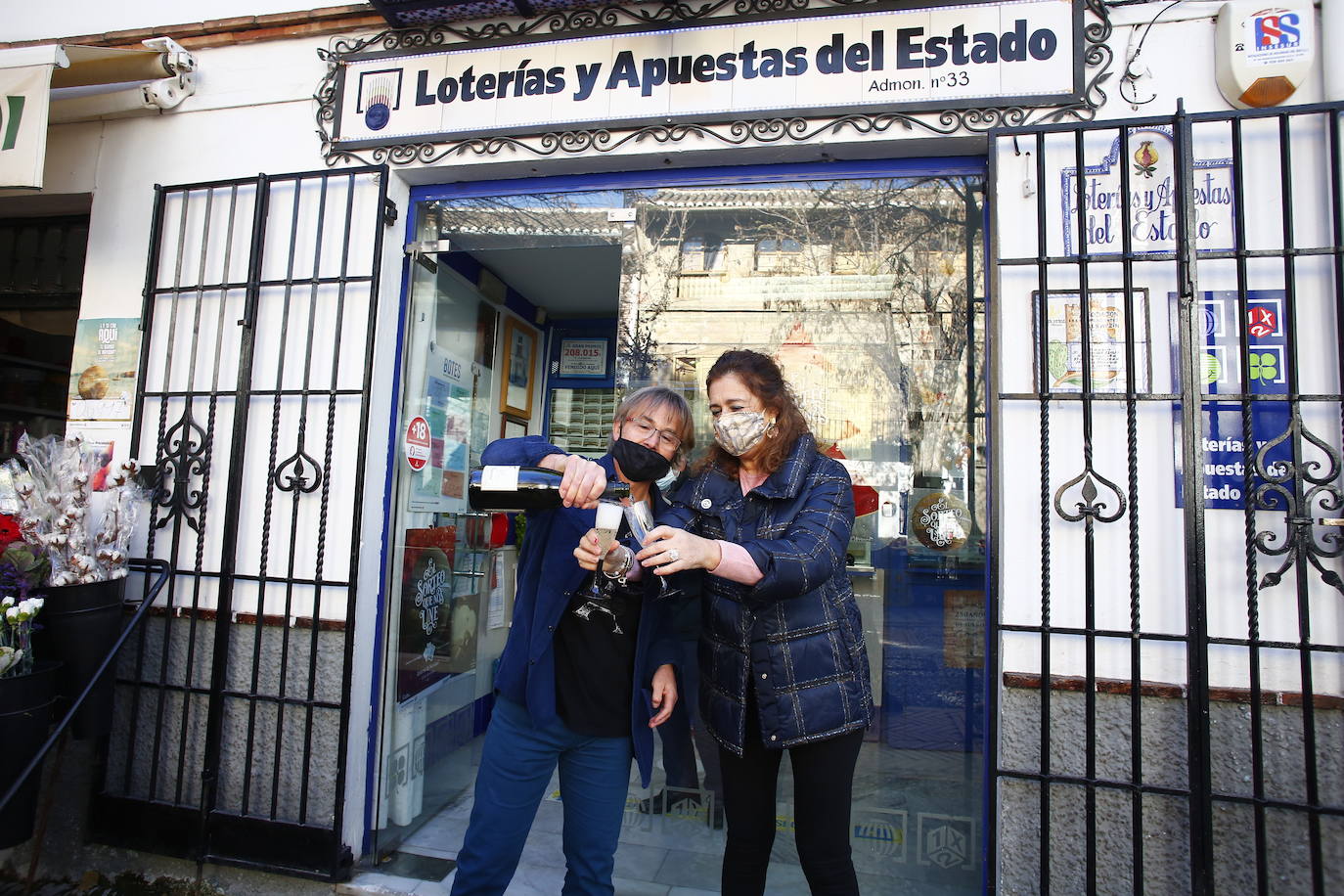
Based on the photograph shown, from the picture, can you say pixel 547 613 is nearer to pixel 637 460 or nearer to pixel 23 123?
pixel 637 460

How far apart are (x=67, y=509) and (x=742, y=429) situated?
8.41 feet

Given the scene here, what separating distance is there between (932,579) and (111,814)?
3661mm

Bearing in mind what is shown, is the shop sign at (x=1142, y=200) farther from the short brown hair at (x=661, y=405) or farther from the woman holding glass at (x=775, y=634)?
the short brown hair at (x=661, y=405)

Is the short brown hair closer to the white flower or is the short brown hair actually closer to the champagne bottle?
the champagne bottle

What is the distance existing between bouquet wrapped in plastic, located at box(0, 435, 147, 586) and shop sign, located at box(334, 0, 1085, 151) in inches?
68.6

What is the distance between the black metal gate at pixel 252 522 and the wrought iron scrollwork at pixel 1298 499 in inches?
127

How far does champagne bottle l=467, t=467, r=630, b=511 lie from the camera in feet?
5.70

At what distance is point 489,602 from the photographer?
4051 millimetres

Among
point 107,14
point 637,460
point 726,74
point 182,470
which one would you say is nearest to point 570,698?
point 637,460

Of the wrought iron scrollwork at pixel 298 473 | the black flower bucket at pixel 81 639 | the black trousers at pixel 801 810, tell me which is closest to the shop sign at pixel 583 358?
the wrought iron scrollwork at pixel 298 473

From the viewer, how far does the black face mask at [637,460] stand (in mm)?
1810

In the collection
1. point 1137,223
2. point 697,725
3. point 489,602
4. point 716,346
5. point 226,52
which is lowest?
point 697,725

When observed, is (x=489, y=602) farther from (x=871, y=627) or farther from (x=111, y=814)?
(x=871, y=627)

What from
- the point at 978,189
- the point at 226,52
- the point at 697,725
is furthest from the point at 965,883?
the point at 226,52
